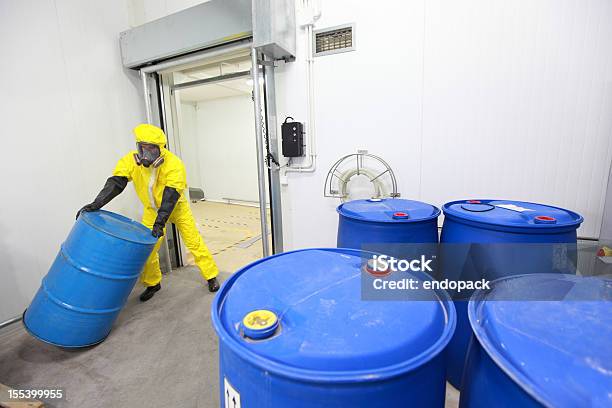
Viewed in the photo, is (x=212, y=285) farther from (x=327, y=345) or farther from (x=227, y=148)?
(x=227, y=148)

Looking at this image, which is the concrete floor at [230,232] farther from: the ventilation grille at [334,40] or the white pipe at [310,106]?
the ventilation grille at [334,40]

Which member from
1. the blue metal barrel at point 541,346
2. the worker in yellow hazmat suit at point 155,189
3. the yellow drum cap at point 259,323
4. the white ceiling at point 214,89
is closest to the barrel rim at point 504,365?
the blue metal barrel at point 541,346

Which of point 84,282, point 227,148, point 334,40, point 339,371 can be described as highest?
point 334,40

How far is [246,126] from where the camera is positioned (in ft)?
19.3

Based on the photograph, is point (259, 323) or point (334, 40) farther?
point (334, 40)

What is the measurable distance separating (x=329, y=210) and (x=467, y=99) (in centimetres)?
115

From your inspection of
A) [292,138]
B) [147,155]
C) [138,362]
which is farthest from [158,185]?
[138,362]

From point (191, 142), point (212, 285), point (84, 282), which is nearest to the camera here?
point (84, 282)

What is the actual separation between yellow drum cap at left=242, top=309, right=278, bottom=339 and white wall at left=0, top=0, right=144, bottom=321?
2.26 meters

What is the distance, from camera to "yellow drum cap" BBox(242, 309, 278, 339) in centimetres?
61

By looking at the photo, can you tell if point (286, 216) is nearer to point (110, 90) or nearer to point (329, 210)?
point (329, 210)

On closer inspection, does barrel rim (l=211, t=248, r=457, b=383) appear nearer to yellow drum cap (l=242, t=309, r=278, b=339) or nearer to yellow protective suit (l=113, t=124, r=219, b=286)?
yellow drum cap (l=242, t=309, r=278, b=339)

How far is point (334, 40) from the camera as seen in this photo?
6.65ft

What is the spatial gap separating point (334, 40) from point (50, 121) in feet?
6.91
